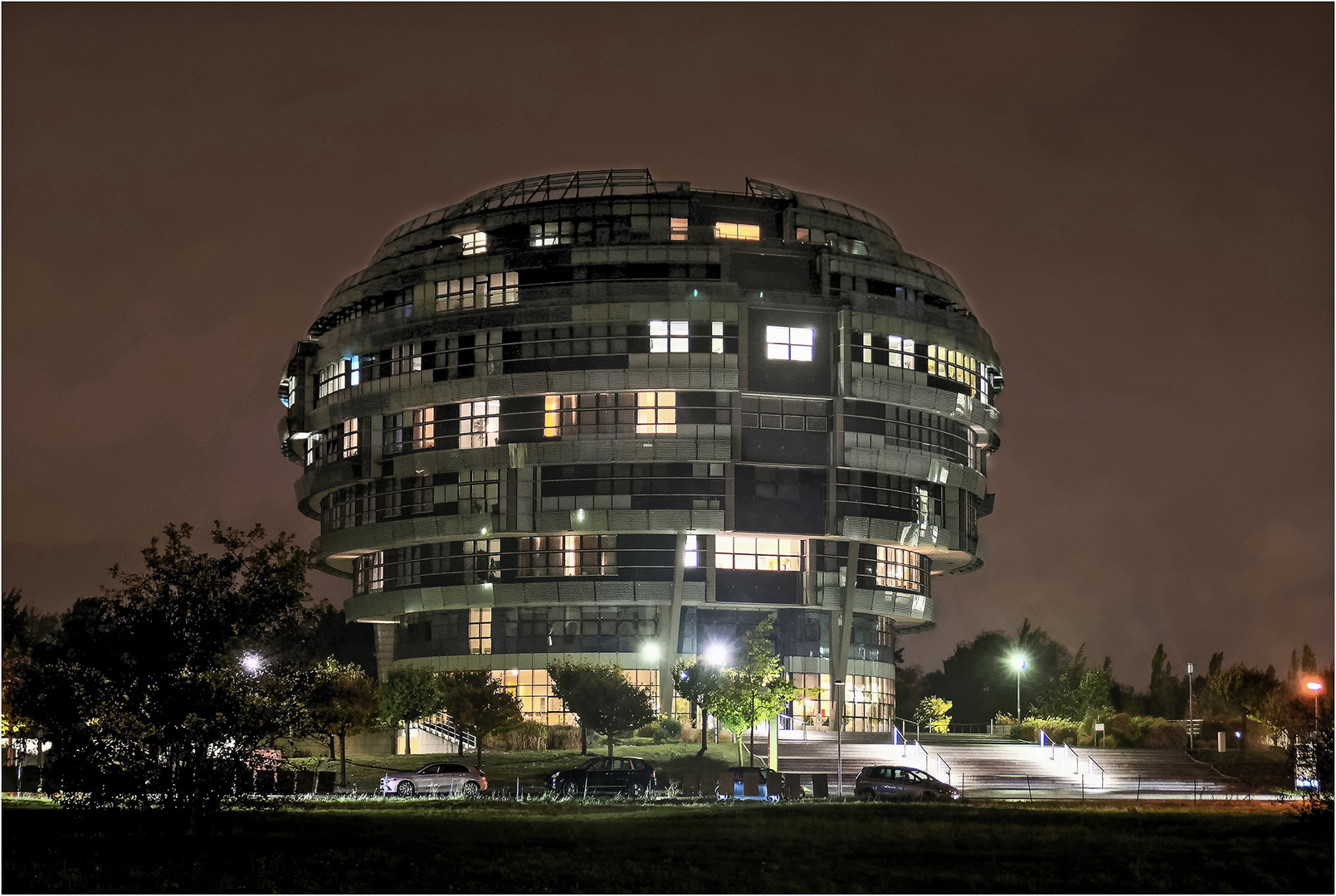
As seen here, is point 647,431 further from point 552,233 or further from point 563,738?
point 563,738

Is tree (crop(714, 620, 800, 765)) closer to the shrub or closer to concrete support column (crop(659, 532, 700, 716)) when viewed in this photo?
the shrub

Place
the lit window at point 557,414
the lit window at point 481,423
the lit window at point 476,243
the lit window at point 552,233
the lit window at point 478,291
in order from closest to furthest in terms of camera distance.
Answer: the lit window at point 557,414 < the lit window at point 481,423 < the lit window at point 478,291 < the lit window at point 552,233 < the lit window at point 476,243

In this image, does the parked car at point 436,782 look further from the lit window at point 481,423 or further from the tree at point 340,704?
the lit window at point 481,423

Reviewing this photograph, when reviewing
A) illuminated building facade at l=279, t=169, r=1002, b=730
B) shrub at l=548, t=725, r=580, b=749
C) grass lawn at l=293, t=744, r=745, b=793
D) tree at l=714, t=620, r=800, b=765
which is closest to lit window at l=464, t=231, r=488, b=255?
illuminated building facade at l=279, t=169, r=1002, b=730

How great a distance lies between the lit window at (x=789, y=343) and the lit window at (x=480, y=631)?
2447 centimetres

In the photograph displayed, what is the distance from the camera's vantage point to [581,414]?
102 metres

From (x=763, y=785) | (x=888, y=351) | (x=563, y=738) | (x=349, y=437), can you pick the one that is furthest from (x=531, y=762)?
(x=888, y=351)

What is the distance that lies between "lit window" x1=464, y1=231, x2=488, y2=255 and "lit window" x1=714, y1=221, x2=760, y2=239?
14.9 m

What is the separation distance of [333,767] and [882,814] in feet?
122

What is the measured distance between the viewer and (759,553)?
342ft

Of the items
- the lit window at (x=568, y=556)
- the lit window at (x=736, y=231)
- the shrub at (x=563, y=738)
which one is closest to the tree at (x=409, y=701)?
the shrub at (x=563, y=738)

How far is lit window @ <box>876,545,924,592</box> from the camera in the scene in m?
108

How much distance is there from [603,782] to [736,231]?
179 feet

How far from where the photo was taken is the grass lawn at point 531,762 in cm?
7250
